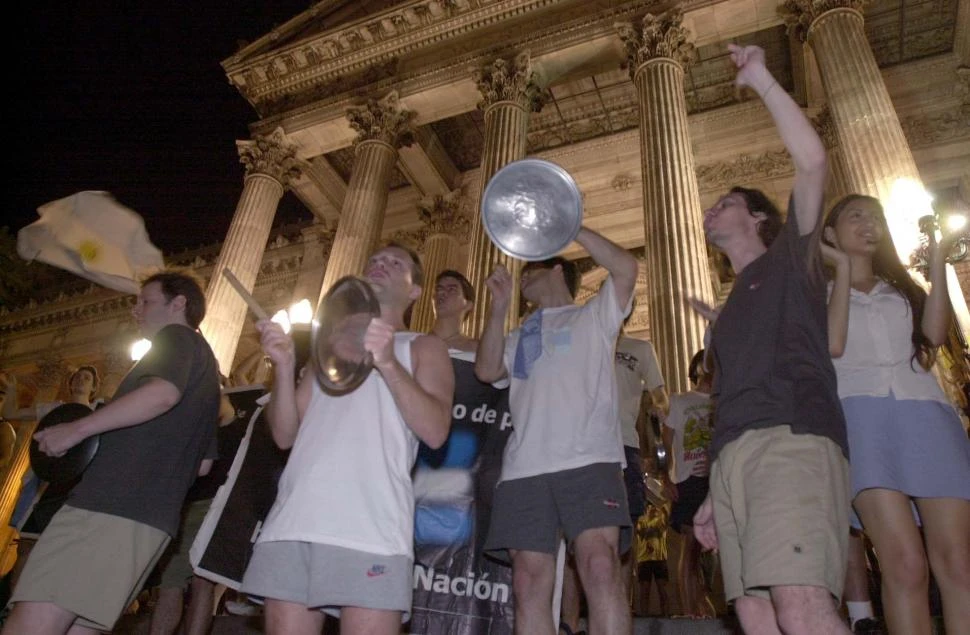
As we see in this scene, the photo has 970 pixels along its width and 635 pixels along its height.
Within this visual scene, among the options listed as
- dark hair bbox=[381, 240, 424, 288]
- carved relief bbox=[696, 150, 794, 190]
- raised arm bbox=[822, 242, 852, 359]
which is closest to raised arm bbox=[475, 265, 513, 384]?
dark hair bbox=[381, 240, 424, 288]

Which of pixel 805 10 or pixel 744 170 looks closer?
pixel 805 10

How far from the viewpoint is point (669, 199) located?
1009 cm

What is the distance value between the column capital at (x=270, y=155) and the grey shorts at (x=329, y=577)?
1530cm

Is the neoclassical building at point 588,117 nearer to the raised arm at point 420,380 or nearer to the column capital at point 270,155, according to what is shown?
the column capital at point 270,155

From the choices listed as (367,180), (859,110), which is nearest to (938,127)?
(859,110)

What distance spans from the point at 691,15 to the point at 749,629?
42.4 ft

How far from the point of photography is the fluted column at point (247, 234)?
13.3 metres

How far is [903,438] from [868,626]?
1115 millimetres

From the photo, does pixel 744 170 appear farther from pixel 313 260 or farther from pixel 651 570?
pixel 313 260

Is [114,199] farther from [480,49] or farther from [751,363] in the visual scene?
[480,49]

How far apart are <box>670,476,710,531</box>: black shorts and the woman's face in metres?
2.11

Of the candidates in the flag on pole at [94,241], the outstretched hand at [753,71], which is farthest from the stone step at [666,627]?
the outstretched hand at [753,71]

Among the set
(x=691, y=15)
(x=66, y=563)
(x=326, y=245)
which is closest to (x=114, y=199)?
(x=66, y=563)

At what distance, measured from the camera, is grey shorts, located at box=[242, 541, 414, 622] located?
187cm
